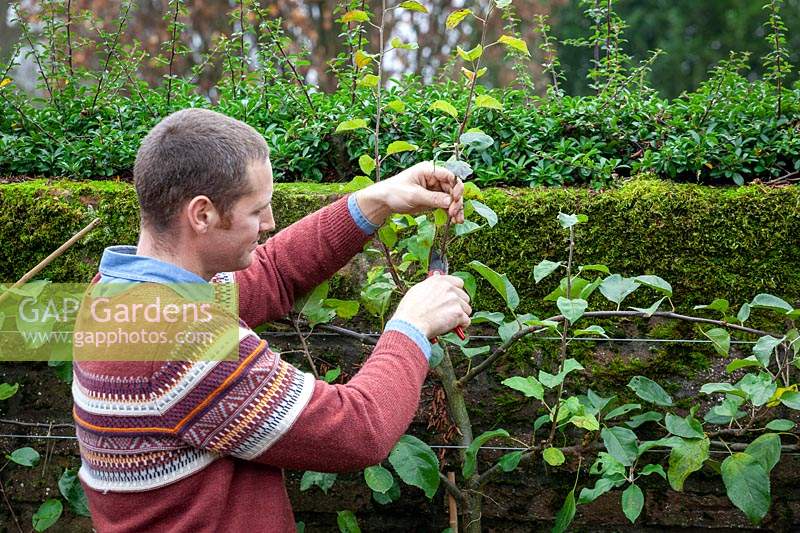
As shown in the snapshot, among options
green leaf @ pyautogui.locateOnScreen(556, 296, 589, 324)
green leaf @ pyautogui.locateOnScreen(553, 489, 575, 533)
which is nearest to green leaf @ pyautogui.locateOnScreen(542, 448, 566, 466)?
green leaf @ pyautogui.locateOnScreen(553, 489, 575, 533)

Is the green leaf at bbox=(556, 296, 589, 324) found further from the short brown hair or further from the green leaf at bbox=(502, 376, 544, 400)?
the short brown hair

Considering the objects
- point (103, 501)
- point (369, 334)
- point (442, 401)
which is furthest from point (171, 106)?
point (103, 501)

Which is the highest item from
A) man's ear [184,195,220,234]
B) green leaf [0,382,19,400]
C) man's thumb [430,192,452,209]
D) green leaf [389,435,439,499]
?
man's ear [184,195,220,234]

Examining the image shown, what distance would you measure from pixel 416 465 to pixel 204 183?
0.87m

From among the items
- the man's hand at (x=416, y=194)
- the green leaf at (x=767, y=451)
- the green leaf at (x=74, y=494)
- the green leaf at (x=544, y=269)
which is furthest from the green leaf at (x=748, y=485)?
the green leaf at (x=74, y=494)

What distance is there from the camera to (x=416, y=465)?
6.48 feet

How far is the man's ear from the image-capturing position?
1.58 meters

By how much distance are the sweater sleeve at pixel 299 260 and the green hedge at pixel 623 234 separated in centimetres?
44

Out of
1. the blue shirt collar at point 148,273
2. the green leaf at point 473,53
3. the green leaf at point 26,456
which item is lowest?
the green leaf at point 26,456

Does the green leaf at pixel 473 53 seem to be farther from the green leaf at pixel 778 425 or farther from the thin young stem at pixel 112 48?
the thin young stem at pixel 112 48

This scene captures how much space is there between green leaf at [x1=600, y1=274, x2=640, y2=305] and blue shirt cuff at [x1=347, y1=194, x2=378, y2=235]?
592 mm

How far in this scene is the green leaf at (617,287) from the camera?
1946 mm

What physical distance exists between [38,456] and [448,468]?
49.1 inches

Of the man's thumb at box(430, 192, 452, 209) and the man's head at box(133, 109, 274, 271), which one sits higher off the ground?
the man's head at box(133, 109, 274, 271)
